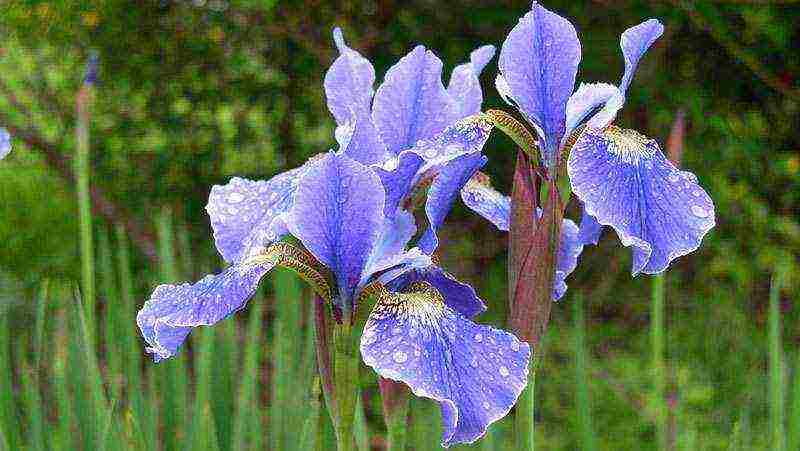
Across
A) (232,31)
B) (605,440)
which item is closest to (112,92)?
(232,31)

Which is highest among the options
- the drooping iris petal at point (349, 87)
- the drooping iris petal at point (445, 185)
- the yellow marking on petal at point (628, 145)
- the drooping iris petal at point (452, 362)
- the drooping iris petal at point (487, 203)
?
the drooping iris petal at point (349, 87)

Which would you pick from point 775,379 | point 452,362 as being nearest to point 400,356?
point 452,362

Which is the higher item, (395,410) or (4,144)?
(4,144)

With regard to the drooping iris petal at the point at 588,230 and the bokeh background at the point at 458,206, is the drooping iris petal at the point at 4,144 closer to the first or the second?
the drooping iris petal at the point at 588,230

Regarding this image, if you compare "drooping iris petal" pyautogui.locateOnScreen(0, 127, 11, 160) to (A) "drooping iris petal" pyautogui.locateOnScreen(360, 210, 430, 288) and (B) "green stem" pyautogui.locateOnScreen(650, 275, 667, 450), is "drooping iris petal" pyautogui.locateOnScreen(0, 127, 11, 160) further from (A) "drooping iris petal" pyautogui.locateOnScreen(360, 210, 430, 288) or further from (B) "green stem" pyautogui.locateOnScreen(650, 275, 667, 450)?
(B) "green stem" pyautogui.locateOnScreen(650, 275, 667, 450)

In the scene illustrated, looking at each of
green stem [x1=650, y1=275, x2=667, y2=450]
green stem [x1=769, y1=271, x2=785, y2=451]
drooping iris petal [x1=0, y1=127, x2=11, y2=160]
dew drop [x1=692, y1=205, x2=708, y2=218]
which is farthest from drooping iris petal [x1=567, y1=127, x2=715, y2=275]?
drooping iris petal [x1=0, y1=127, x2=11, y2=160]

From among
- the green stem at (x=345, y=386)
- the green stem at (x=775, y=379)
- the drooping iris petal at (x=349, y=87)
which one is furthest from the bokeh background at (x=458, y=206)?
the green stem at (x=345, y=386)

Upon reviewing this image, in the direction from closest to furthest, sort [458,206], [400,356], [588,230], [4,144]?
[400,356] < [588,230] < [4,144] < [458,206]

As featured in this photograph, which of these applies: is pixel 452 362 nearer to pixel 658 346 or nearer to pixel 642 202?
pixel 642 202
